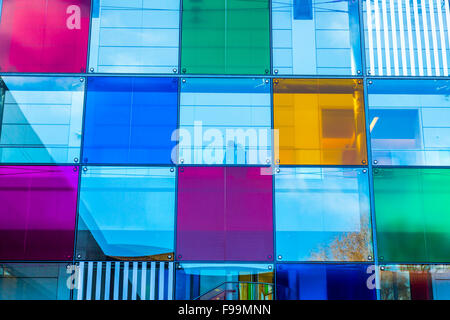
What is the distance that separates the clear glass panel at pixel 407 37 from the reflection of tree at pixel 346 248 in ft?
6.07

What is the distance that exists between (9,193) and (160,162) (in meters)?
1.62

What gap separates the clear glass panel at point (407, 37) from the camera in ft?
18.8

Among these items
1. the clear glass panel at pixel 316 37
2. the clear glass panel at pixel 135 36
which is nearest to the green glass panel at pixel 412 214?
the clear glass panel at pixel 316 37

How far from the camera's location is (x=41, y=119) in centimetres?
554

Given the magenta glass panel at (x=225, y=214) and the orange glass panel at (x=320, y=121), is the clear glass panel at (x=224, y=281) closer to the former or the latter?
the magenta glass panel at (x=225, y=214)

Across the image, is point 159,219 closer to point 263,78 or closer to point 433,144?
point 263,78

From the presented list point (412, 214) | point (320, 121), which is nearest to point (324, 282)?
point (412, 214)

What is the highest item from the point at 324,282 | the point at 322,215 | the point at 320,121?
the point at 320,121

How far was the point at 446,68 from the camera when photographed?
18.8 feet

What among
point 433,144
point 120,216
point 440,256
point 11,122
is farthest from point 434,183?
point 11,122

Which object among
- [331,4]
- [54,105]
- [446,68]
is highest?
[331,4]

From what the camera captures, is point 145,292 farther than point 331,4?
No

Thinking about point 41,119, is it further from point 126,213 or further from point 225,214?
point 225,214

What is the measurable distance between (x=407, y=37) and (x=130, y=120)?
3.28 metres
